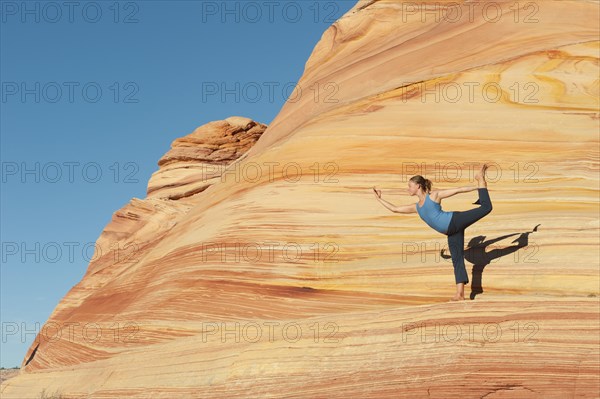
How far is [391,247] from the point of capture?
12.3 meters

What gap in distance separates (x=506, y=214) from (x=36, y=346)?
50.9 feet

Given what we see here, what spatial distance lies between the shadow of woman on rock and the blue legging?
474 mm

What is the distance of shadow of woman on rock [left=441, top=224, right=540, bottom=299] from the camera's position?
36.2ft

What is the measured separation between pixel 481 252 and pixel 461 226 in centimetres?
91

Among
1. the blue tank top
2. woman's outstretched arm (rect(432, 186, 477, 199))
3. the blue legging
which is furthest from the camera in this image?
the blue tank top

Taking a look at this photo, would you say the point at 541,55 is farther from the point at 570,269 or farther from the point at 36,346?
the point at 36,346

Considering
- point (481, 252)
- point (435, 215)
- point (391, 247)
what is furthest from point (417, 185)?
A: point (391, 247)

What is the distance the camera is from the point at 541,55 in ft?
45.6

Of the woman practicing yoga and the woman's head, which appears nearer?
the woman practicing yoga

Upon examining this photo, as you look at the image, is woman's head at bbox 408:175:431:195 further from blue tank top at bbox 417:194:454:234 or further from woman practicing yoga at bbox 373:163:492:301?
blue tank top at bbox 417:194:454:234

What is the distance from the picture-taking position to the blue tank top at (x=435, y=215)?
10.7m

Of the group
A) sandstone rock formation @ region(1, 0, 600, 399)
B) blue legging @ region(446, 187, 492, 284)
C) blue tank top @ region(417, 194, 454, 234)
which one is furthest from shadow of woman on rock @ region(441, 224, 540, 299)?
blue tank top @ region(417, 194, 454, 234)

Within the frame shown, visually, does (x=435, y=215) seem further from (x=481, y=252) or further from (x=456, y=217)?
(x=481, y=252)

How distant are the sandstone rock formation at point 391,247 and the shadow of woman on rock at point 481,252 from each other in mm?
23
